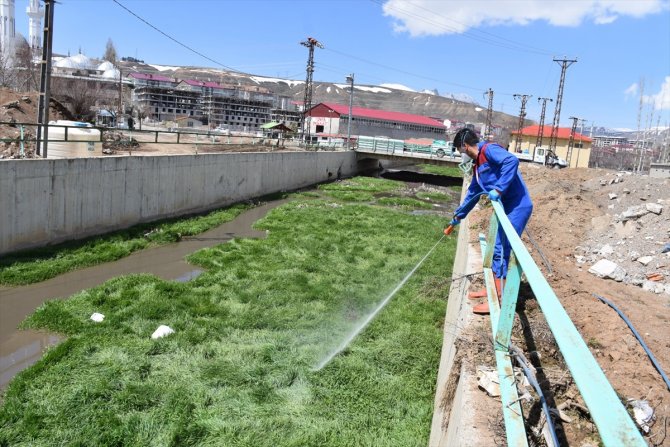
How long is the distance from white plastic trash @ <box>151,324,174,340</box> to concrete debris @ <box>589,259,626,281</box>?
702cm

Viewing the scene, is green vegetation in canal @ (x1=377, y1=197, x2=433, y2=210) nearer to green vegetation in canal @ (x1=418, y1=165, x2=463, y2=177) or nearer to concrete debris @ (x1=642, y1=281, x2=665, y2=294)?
A: concrete debris @ (x1=642, y1=281, x2=665, y2=294)

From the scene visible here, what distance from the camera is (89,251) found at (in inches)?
513

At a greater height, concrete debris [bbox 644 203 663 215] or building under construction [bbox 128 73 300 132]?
Answer: building under construction [bbox 128 73 300 132]

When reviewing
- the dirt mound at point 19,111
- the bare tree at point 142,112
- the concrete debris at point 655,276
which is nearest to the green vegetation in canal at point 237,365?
the concrete debris at point 655,276

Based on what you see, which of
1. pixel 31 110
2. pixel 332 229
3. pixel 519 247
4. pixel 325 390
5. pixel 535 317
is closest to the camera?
pixel 519 247

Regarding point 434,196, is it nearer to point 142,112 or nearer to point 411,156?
point 411,156

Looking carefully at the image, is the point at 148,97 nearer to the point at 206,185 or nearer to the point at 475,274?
the point at 206,185

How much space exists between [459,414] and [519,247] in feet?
4.35

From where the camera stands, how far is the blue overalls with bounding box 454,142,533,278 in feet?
17.6

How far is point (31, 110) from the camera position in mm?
28062

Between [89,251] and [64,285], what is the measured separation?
2.52 m

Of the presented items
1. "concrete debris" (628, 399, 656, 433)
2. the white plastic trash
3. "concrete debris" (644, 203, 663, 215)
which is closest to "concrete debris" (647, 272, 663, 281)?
"concrete debris" (644, 203, 663, 215)

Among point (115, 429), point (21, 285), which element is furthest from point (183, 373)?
point (21, 285)

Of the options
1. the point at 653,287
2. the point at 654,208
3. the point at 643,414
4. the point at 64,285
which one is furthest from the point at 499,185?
the point at 64,285
